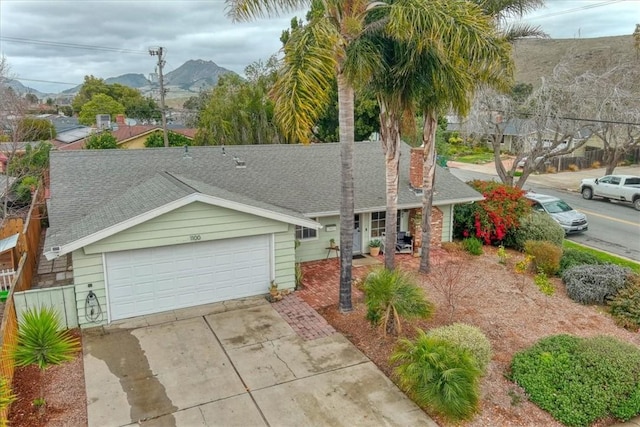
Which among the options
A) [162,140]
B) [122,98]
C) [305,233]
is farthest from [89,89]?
[305,233]

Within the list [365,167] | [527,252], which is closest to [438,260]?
[527,252]

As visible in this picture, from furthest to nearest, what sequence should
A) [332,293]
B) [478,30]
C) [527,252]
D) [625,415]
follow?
1. [527,252]
2. [332,293]
3. [478,30]
4. [625,415]

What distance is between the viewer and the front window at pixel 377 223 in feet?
55.5

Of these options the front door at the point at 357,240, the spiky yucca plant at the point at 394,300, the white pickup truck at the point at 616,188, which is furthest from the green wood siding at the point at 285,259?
the white pickup truck at the point at 616,188

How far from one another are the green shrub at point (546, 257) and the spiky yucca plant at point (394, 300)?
6467 mm

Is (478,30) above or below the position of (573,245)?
above

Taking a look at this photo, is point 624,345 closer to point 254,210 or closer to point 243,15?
point 254,210

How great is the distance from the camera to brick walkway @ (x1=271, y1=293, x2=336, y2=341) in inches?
426

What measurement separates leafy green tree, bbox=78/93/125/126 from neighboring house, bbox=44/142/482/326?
5134 cm

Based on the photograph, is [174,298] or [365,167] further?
[365,167]

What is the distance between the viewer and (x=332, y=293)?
13180 millimetres

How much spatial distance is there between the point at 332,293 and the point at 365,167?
22.0 ft

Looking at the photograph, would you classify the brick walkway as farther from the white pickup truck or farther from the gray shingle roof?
the white pickup truck

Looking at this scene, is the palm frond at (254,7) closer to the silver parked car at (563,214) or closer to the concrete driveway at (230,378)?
the concrete driveway at (230,378)
